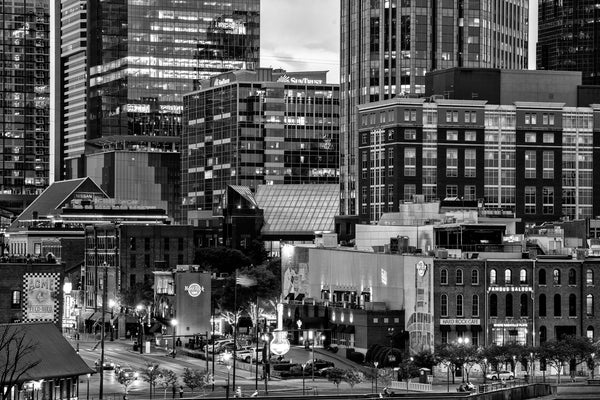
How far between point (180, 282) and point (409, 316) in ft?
130

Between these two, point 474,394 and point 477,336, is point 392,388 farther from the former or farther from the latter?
point 477,336

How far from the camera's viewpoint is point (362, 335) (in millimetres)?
170875

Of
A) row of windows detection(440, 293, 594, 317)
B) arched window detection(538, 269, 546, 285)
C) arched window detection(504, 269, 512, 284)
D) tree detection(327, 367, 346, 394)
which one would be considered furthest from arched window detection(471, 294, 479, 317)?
tree detection(327, 367, 346, 394)

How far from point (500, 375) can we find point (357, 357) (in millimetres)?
19322

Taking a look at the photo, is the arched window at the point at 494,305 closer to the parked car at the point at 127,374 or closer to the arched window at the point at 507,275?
the arched window at the point at 507,275

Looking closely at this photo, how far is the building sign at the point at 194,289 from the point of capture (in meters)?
195

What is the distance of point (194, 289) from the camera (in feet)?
642

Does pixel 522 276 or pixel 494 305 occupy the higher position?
pixel 522 276

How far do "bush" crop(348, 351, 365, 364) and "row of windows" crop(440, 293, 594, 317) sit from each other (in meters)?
10.3

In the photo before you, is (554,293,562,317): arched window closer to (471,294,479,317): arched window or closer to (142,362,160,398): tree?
(471,294,479,317): arched window

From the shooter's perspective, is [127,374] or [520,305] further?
[520,305]

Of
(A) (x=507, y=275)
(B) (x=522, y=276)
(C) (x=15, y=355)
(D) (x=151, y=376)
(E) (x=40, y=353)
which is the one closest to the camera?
(C) (x=15, y=355)

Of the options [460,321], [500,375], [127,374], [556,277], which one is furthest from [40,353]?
[556,277]

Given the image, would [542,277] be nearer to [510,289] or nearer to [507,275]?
[510,289]
